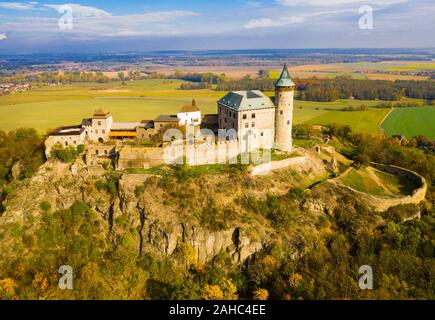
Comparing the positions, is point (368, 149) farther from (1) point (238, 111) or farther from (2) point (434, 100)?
(2) point (434, 100)

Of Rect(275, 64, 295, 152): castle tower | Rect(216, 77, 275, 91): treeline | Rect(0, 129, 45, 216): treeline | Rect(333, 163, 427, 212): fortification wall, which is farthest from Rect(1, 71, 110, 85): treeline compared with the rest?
Rect(333, 163, 427, 212): fortification wall

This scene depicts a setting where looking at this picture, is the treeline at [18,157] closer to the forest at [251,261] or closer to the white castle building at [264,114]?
the forest at [251,261]

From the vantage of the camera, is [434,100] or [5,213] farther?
[434,100]

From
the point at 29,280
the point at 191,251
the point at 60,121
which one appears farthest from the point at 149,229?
the point at 60,121

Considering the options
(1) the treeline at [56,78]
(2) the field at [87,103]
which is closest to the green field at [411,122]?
(2) the field at [87,103]

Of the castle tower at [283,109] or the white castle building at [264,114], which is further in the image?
the castle tower at [283,109]

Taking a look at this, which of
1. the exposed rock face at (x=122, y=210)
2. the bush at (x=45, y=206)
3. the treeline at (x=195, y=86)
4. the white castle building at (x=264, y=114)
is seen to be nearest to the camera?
the exposed rock face at (x=122, y=210)
